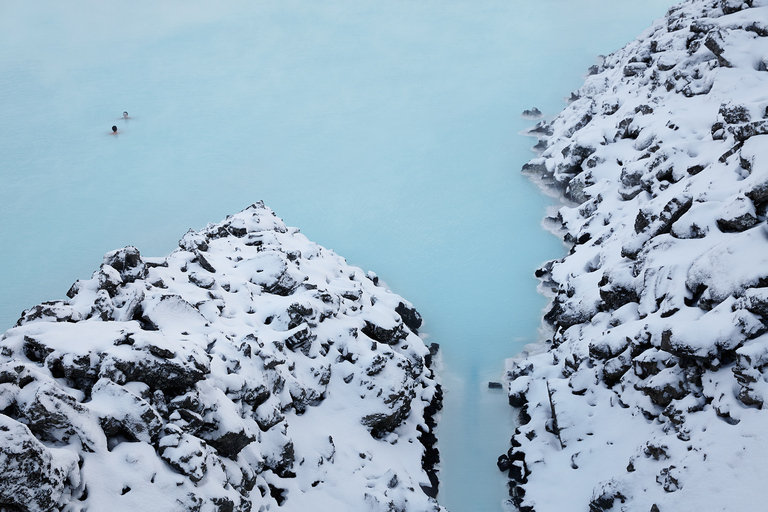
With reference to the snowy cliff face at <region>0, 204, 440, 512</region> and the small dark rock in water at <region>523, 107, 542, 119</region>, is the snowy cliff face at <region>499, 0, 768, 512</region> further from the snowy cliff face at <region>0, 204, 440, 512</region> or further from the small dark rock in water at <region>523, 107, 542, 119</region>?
the small dark rock in water at <region>523, 107, 542, 119</region>

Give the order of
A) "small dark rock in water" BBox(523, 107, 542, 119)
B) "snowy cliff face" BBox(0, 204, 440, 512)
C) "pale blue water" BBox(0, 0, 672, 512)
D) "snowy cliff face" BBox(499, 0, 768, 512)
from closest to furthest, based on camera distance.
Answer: "snowy cliff face" BBox(0, 204, 440, 512)
"snowy cliff face" BBox(499, 0, 768, 512)
"pale blue water" BBox(0, 0, 672, 512)
"small dark rock in water" BBox(523, 107, 542, 119)

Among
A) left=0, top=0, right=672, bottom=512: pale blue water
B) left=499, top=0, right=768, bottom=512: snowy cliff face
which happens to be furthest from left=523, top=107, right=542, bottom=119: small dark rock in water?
left=499, top=0, right=768, bottom=512: snowy cliff face

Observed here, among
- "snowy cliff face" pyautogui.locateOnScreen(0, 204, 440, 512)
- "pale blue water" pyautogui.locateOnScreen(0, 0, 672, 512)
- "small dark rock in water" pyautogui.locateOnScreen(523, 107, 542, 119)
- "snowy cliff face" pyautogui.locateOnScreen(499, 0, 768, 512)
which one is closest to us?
"snowy cliff face" pyautogui.locateOnScreen(0, 204, 440, 512)

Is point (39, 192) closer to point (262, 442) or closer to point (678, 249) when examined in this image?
point (262, 442)

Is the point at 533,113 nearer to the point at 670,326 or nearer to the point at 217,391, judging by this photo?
the point at 670,326

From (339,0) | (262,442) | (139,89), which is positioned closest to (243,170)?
(139,89)
